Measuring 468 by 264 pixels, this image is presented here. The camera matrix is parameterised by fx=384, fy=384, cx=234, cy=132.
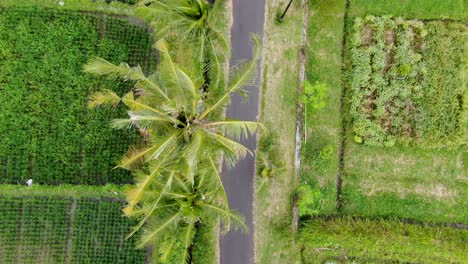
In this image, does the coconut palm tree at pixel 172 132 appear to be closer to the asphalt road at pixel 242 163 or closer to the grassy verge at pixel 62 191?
the grassy verge at pixel 62 191

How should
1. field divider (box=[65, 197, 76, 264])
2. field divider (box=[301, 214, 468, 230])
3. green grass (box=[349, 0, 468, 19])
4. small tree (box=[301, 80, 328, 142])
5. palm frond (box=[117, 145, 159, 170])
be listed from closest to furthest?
palm frond (box=[117, 145, 159, 170]) → field divider (box=[65, 197, 76, 264]) → small tree (box=[301, 80, 328, 142]) → field divider (box=[301, 214, 468, 230]) → green grass (box=[349, 0, 468, 19])

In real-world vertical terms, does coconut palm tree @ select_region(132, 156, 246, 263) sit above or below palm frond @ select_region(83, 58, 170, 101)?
below

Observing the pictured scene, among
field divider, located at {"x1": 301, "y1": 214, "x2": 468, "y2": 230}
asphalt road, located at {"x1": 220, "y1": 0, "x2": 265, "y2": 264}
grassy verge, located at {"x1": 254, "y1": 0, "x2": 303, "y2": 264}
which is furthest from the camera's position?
field divider, located at {"x1": 301, "y1": 214, "x2": 468, "y2": 230}

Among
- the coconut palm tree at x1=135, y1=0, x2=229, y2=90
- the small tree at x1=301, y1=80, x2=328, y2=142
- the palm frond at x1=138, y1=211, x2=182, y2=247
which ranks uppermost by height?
the coconut palm tree at x1=135, y1=0, x2=229, y2=90

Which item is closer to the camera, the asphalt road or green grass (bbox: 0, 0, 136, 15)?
the asphalt road

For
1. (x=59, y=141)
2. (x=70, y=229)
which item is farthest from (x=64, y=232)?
(x=59, y=141)

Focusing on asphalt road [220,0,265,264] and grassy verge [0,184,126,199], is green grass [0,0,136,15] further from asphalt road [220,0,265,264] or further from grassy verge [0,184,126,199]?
grassy verge [0,184,126,199]

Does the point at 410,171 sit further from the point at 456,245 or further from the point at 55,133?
the point at 55,133

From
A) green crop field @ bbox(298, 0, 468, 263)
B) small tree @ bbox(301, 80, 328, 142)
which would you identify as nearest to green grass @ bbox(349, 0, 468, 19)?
green crop field @ bbox(298, 0, 468, 263)

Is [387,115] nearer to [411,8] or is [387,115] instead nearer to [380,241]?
[411,8]
